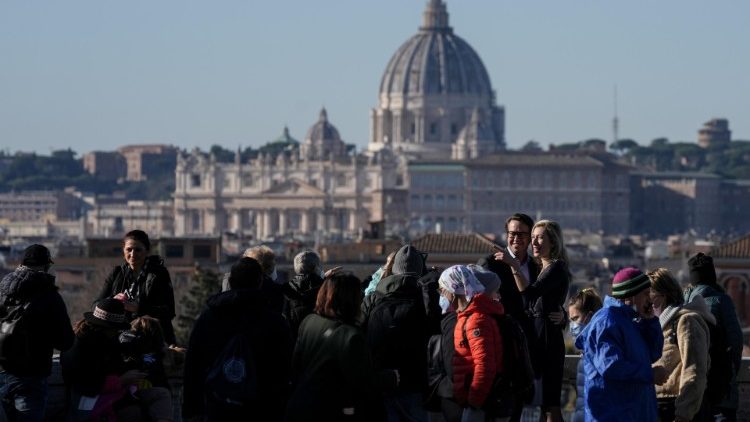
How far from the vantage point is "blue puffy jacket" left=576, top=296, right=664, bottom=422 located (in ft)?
37.4

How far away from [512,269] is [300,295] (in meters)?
1.09

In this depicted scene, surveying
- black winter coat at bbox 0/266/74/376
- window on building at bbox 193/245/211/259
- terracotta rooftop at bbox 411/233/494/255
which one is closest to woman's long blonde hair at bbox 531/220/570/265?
black winter coat at bbox 0/266/74/376

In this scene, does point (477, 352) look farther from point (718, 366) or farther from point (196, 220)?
point (196, 220)

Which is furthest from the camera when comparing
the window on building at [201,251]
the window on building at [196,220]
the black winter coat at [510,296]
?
the window on building at [196,220]

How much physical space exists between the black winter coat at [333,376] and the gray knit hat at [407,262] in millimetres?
1119

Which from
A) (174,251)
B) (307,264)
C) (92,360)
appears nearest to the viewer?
(92,360)

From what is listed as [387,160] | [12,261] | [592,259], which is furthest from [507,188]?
[12,261]

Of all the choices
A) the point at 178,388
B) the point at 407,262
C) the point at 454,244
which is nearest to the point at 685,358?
the point at 407,262

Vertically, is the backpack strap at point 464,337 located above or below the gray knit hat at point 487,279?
below

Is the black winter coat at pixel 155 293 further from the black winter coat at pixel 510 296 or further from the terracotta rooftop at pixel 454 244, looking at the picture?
the terracotta rooftop at pixel 454 244

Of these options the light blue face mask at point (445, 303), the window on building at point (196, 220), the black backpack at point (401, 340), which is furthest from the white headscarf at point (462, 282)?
the window on building at point (196, 220)

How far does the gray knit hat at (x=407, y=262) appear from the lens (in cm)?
1248

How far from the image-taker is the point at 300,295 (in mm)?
13211

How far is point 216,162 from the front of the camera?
6403 inches
